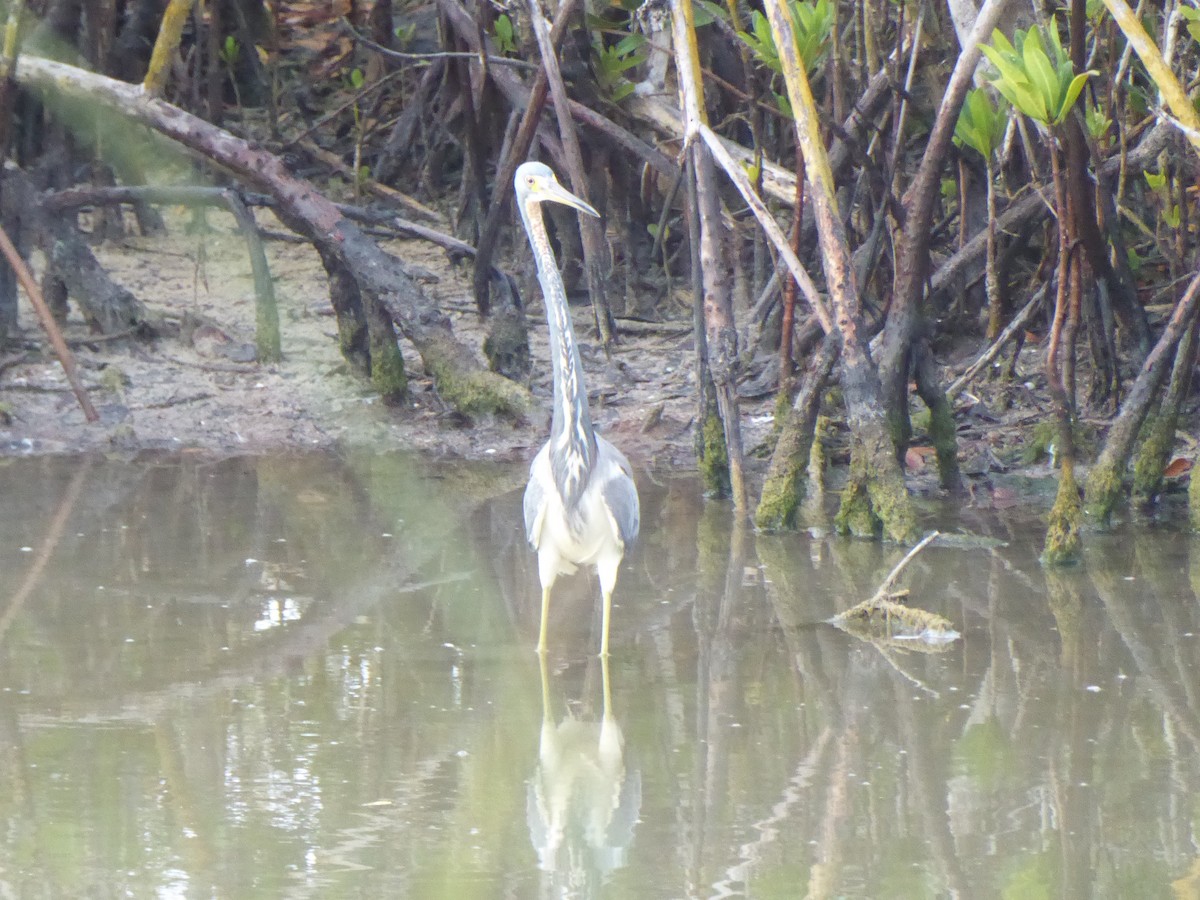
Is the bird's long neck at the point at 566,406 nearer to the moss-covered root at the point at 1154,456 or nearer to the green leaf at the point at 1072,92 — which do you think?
the green leaf at the point at 1072,92

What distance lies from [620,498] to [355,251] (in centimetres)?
274

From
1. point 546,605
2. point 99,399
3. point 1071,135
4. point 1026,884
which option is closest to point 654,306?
point 99,399

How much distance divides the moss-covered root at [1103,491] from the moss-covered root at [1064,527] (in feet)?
1.37

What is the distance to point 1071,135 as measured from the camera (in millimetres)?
5117

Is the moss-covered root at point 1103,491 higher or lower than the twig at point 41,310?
lower

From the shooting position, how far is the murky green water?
292 centimetres

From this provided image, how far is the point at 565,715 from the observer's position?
152 inches

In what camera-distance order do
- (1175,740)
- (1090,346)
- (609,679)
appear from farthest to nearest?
(1090,346) < (609,679) < (1175,740)

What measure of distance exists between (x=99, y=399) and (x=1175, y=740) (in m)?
5.31

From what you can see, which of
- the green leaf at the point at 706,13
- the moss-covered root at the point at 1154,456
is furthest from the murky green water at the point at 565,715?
the green leaf at the point at 706,13

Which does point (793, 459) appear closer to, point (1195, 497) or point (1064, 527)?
point (1064, 527)

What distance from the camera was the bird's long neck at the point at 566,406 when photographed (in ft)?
15.2

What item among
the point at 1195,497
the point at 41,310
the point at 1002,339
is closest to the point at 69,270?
the point at 41,310

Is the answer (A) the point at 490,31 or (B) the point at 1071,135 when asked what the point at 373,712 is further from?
(A) the point at 490,31
